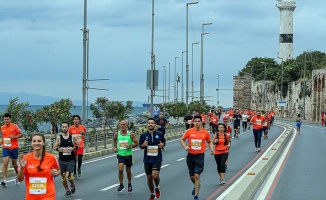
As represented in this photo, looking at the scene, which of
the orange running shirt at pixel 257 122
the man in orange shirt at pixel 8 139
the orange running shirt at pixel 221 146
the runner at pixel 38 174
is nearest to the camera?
the runner at pixel 38 174

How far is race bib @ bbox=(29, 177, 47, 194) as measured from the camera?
28.1ft

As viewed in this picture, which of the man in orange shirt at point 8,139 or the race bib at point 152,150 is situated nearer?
the race bib at point 152,150

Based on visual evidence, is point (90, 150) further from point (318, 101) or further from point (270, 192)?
point (318, 101)

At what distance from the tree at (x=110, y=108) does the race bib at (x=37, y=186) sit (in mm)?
32856

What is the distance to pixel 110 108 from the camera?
41.6 metres

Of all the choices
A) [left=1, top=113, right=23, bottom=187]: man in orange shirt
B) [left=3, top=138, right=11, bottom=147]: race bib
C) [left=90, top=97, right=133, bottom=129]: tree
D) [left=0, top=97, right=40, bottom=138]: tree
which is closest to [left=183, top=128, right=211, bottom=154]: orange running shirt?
[left=1, top=113, right=23, bottom=187]: man in orange shirt

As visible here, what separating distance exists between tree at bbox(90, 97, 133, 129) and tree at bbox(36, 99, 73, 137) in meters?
11.3

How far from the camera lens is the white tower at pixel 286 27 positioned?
131500 mm

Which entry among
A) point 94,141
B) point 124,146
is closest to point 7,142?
point 124,146

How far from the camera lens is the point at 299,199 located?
14773 mm

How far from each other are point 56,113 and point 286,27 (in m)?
107

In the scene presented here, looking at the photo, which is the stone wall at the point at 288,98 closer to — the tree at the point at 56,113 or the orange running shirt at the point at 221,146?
the tree at the point at 56,113

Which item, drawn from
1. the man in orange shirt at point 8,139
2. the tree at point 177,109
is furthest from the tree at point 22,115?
the tree at point 177,109

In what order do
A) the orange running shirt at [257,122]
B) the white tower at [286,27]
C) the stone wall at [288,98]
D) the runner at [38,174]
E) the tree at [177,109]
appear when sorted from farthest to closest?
the white tower at [286,27]
the stone wall at [288,98]
the tree at [177,109]
the orange running shirt at [257,122]
the runner at [38,174]
